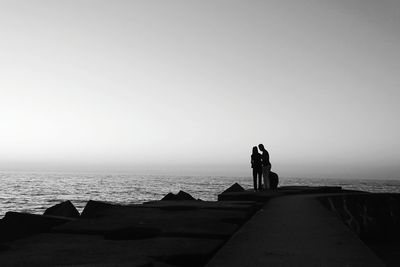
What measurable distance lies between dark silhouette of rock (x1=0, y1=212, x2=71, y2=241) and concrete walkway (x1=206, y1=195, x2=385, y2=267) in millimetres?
3352

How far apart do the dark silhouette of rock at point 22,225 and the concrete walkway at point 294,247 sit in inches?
132

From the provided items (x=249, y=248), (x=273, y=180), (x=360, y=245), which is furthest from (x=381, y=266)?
(x=273, y=180)

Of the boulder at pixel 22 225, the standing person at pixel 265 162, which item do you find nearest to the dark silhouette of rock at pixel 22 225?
the boulder at pixel 22 225

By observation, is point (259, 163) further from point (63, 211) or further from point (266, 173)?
point (63, 211)

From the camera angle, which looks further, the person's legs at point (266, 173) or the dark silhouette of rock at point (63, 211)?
the person's legs at point (266, 173)

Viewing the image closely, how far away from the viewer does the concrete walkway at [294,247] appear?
3.08 m

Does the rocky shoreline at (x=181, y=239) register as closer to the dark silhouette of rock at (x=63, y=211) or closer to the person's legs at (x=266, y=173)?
the dark silhouette of rock at (x=63, y=211)

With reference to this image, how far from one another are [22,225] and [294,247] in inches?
174

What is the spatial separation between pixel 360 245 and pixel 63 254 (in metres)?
2.85

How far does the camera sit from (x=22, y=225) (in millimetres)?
5938

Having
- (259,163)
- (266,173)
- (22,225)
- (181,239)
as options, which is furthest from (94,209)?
(266,173)

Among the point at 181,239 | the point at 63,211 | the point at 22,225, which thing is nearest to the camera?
the point at 181,239

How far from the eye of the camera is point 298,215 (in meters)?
6.52

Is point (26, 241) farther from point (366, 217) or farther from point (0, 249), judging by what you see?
point (366, 217)
